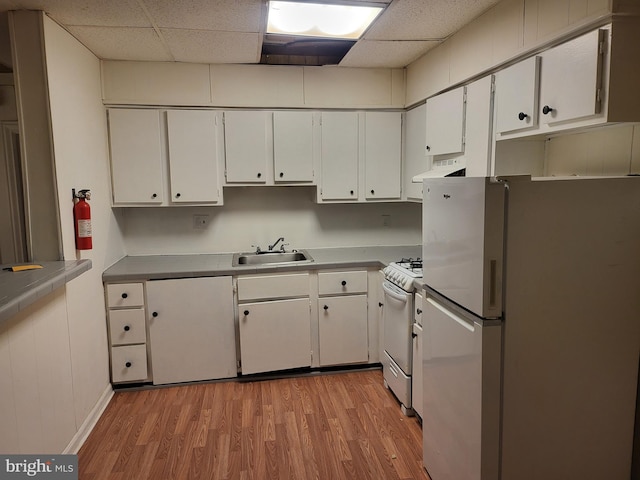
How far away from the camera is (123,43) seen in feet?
8.91

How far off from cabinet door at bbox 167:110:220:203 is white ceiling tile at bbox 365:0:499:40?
1.36 meters

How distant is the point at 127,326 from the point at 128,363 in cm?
27

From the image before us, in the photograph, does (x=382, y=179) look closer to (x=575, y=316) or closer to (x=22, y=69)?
(x=575, y=316)

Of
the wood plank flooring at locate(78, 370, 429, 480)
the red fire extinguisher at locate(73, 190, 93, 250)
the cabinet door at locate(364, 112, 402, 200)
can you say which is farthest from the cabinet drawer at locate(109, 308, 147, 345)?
the cabinet door at locate(364, 112, 402, 200)

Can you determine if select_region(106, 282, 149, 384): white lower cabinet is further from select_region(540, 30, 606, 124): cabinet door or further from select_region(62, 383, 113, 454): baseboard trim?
select_region(540, 30, 606, 124): cabinet door

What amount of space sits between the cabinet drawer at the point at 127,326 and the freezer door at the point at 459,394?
200 centimetres

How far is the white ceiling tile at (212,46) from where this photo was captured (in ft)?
8.47

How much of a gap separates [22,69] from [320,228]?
234cm

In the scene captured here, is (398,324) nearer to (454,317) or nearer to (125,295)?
(454,317)

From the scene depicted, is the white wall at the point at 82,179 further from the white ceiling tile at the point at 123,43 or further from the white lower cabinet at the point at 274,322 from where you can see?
the white lower cabinet at the point at 274,322

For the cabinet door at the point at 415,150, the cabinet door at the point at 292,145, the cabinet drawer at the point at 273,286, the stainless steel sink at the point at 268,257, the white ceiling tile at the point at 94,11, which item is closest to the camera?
the white ceiling tile at the point at 94,11

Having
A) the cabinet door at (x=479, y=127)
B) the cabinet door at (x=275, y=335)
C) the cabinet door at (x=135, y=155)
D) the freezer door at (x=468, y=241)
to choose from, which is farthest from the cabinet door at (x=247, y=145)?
the freezer door at (x=468, y=241)

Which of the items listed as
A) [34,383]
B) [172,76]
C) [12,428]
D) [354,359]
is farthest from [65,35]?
[354,359]

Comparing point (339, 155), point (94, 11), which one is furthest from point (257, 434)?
point (94, 11)
